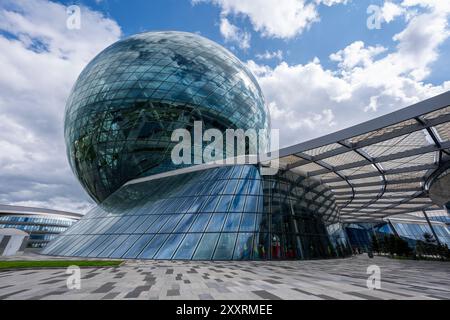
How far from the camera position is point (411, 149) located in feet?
49.8

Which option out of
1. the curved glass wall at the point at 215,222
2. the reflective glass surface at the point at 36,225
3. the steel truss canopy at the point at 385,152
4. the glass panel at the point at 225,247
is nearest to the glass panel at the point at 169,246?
the curved glass wall at the point at 215,222

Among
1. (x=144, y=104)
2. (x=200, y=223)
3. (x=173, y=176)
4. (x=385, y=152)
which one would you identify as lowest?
(x=200, y=223)

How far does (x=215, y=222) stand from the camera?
1708cm

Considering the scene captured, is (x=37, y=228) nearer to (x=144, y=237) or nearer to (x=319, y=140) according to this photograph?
(x=144, y=237)

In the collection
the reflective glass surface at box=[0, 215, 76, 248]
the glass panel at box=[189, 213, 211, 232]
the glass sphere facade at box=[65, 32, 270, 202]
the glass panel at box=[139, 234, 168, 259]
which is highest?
the glass sphere facade at box=[65, 32, 270, 202]

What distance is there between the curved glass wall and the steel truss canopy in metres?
3.29

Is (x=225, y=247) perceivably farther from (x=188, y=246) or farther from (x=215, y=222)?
(x=188, y=246)

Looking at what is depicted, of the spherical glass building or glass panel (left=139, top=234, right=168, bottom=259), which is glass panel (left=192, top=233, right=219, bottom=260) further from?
glass panel (left=139, top=234, right=168, bottom=259)

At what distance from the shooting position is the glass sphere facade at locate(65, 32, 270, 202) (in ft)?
80.5

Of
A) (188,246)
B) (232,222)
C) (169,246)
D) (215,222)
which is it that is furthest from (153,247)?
(232,222)

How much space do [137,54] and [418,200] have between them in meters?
41.5

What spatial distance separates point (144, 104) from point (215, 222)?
14938mm

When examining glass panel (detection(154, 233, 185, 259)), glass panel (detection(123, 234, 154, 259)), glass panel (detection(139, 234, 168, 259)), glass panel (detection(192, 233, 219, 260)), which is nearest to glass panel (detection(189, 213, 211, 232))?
glass panel (detection(192, 233, 219, 260))
